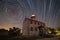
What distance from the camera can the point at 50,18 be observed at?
10.5 feet

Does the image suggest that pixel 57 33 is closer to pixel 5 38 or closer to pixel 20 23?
pixel 20 23

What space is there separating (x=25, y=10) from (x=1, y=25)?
24.2 inches

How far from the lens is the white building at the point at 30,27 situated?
8.96ft

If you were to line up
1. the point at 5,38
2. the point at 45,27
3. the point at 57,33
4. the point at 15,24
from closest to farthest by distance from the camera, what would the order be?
1. the point at 5,38
2. the point at 15,24
3. the point at 45,27
4. the point at 57,33

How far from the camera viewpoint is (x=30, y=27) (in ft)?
8.98

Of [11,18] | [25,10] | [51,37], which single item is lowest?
[51,37]

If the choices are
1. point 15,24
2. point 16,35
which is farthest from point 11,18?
point 16,35

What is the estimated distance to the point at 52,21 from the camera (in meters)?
3.20

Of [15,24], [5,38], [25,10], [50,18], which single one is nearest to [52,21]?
[50,18]

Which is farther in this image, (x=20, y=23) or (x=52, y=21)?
(x=52, y=21)

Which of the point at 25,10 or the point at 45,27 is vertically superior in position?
the point at 25,10

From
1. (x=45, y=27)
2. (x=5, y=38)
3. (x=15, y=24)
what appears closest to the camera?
(x=5, y=38)

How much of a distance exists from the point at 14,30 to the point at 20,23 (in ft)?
0.62

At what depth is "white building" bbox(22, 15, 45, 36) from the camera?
2730 millimetres
